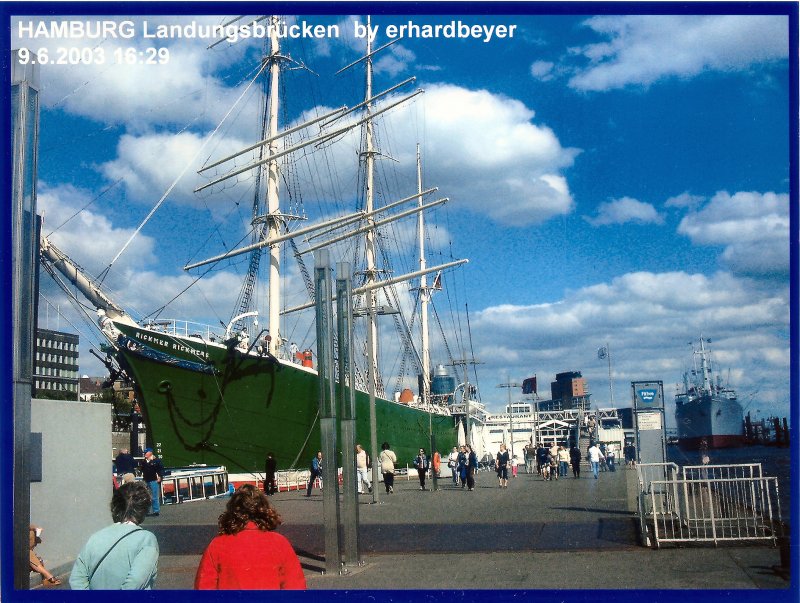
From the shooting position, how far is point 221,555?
4.80 meters

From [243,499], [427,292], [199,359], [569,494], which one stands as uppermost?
[427,292]

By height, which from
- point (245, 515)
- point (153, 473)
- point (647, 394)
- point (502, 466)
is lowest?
point (502, 466)

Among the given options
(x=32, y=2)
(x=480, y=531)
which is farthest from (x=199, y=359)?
(x=32, y=2)

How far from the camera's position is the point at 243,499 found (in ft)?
16.0

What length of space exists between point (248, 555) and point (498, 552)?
6.58m

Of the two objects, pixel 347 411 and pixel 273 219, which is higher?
pixel 273 219

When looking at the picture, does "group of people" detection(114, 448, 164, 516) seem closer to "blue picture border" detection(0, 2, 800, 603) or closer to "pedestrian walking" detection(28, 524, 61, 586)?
"pedestrian walking" detection(28, 524, 61, 586)

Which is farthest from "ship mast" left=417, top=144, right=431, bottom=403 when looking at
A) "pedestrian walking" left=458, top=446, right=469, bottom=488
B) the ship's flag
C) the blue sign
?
the blue sign

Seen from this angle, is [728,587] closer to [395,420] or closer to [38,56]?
[38,56]

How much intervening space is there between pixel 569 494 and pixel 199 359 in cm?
1442

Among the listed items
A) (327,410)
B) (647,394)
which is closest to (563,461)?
(647,394)

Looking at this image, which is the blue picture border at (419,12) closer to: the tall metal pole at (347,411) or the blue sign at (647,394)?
the tall metal pole at (347,411)

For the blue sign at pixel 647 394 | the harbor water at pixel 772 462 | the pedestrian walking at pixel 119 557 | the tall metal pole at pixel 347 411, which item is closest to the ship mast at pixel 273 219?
the harbor water at pixel 772 462

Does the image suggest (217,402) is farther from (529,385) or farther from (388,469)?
(529,385)
